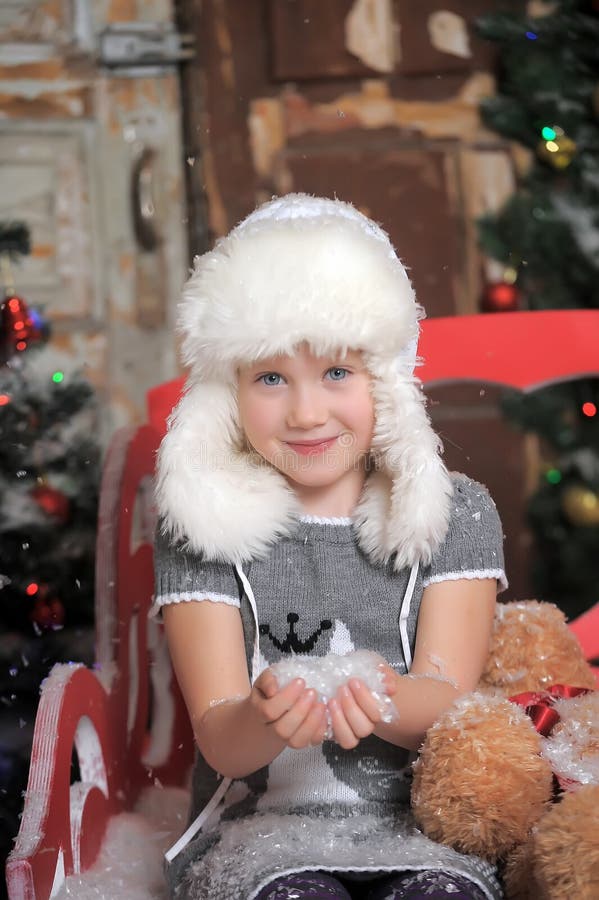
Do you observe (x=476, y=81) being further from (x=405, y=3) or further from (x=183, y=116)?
(x=183, y=116)

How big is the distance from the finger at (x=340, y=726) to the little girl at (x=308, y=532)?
13 cm

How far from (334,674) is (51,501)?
5.20 feet

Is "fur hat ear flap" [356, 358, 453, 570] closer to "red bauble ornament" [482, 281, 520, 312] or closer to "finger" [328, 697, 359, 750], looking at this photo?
"finger" [328, 697, 359, 750]

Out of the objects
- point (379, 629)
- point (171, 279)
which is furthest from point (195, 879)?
point (171, 279)

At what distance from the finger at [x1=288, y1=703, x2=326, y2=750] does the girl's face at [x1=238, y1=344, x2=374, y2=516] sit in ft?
0.99

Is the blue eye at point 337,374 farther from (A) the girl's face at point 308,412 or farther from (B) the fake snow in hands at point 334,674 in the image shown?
(B) the fake snow in hands at point 334,674

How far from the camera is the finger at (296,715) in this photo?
0.80 meters

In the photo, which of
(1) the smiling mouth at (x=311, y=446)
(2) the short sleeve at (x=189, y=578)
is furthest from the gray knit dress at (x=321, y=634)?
(1) the smiling mouth at (x=311, y=446)

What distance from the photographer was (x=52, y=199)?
8.14ft

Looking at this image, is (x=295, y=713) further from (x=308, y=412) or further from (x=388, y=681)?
(x=308, y=412)

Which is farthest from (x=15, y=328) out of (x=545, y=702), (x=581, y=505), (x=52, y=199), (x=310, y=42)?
(x=545, y=702)

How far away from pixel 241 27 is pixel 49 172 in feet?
1.81

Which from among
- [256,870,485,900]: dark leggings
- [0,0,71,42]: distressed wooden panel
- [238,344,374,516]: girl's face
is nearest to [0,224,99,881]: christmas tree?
[0,0,71,42]: distressed wooden panel

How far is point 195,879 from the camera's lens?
3.12 ft
